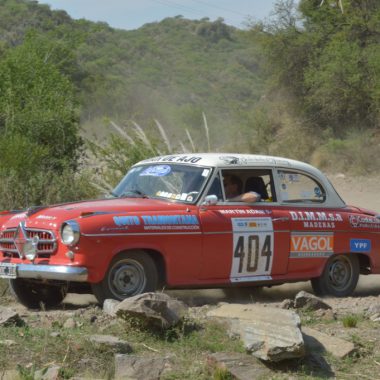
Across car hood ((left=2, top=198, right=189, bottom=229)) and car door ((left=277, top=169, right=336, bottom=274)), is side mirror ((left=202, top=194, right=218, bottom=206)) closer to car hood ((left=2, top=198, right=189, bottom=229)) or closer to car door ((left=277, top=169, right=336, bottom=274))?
car hood ((left=2, top=198, right=189, bottom=229))

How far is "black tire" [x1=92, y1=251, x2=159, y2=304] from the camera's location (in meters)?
8.95

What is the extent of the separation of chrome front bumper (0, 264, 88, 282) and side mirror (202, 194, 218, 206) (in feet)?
5.29

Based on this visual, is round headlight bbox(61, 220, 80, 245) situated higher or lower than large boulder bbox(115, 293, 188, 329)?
higher

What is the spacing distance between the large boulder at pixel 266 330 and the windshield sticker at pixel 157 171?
2377mm

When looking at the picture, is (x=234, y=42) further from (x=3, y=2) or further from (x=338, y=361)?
(x=338, y=361)

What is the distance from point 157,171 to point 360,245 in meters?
2.59

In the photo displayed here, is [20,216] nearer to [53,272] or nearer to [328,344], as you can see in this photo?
[53,272]

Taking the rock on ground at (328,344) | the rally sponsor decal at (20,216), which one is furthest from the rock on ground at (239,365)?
the rally sponsor decal at (20,216)

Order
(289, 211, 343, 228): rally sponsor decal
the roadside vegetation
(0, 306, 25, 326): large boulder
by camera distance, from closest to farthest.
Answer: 1. (0, 306, 25, 326): large boulder
2. (289, 211, 343, 228): rally sponsor decal
3. the roadside vegetation

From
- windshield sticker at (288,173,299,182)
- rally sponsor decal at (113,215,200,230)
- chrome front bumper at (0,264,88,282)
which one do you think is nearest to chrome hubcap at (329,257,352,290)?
windshield sticker at (288,173,299,182)

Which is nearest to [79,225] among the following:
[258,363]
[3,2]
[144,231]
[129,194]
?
[144,231]

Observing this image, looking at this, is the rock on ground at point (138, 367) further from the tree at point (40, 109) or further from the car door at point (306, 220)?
the tree at point (40, 109)

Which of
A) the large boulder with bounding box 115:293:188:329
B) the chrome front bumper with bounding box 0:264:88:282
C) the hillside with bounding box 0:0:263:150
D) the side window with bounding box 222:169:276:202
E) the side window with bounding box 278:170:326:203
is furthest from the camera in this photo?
the hillside with bounding box 0:0:263:150

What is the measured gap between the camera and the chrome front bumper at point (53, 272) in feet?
28.4
